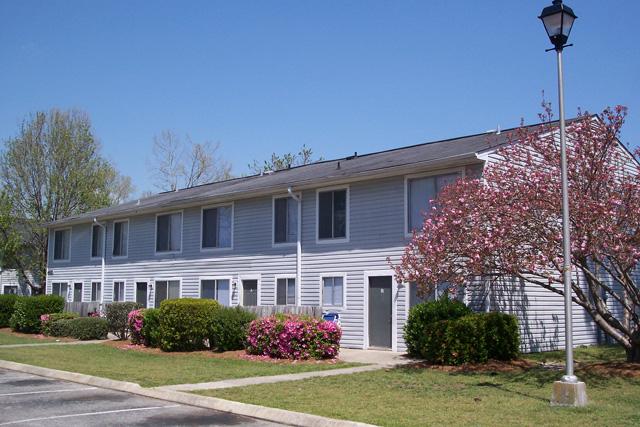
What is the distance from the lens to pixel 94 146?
4259 cm

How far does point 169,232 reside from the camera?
2766cm

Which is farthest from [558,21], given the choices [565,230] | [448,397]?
[448,397]

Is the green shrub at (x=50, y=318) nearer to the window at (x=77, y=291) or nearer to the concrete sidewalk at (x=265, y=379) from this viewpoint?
the window at (x=77, y=291)

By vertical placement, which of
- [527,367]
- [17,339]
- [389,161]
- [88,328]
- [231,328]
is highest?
[389,161]

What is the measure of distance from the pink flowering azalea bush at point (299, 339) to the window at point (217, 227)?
787cm

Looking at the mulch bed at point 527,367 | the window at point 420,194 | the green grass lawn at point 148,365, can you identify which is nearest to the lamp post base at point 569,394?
the mulch bed at point 527,367

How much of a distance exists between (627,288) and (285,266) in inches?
442

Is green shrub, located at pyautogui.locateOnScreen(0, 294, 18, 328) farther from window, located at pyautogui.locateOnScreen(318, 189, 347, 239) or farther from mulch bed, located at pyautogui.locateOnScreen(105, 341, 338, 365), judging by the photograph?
window, located at pyautogui.locateOnScreen(318, 189, 347, 239)

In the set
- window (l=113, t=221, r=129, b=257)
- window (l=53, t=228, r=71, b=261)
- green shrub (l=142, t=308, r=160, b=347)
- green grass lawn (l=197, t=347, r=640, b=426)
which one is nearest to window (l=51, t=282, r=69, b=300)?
window (l=53, t=228, r=71, b=261)

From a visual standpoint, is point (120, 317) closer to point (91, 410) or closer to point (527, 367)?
point (91, 410)

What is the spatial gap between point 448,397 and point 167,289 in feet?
59.4

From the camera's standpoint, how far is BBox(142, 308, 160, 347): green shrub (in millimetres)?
19975

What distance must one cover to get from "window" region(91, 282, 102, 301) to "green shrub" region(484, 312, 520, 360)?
2080 centimetres

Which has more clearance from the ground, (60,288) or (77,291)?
(60,288)
